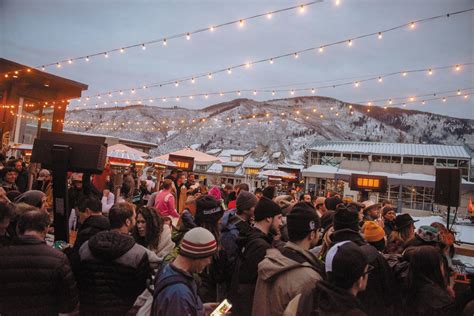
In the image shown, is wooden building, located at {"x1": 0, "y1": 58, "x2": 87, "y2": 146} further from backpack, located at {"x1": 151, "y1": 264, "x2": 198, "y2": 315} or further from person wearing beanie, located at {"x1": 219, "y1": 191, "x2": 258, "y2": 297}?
backpack, located at {"x1": 151, "y1": 264, "x2": 198, "y2": 315}

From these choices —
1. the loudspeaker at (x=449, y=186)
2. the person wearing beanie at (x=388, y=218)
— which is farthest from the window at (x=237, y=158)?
the person wearing beanie at (x=388, y=218)

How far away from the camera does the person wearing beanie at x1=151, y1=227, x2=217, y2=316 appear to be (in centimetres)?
167

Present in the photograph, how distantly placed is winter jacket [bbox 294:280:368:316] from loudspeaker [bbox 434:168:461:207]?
6076 mm

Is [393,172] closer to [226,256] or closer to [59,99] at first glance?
[59,99]

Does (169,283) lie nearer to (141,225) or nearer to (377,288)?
(141,225)

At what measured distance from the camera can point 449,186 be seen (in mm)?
6566

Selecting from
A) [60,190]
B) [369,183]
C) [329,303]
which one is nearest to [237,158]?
[369,183]

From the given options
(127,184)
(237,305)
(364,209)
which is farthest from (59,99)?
(237,305)

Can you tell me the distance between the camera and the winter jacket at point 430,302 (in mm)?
2473

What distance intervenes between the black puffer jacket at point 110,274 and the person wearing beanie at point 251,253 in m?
0.84

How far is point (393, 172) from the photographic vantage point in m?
32.5

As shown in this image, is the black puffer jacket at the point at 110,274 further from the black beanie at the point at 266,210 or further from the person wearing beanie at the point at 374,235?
the person wearing beanie at the point at 374,235

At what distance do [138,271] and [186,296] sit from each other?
978mm

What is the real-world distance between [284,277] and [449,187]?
6.13m
